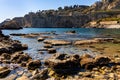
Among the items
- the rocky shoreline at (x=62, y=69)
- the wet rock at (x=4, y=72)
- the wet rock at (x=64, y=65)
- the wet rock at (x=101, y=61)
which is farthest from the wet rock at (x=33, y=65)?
the wet rock at (x=101, y=61)

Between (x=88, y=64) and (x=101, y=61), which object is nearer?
(x=88, y=64)

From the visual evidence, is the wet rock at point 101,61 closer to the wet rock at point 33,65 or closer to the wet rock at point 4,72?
the wet rock at point 33,65

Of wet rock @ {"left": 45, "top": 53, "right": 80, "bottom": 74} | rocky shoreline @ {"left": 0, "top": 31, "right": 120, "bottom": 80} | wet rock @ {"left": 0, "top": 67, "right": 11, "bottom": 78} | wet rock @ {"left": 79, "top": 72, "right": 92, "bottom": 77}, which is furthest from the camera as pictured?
wet rock @ {"left": 45, "top": 53, "right": 80, "bottom": 74}

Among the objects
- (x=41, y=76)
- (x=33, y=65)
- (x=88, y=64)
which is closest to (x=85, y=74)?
(x=88, y=64)

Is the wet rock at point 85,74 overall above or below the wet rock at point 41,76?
below

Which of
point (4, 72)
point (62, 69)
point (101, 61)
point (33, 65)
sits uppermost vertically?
point (4, 72)

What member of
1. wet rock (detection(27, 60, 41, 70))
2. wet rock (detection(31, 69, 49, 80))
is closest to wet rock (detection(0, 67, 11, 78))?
wet rock (detection(27, 60, 41, 70))

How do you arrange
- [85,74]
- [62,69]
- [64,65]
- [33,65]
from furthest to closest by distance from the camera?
[33,65]
[64,65]
[62,69]
[85,74]

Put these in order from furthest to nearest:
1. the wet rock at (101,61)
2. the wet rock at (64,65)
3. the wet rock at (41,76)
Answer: the wet rock at (101,61), the wet rock at (64,65), the wet rock at (41,76)

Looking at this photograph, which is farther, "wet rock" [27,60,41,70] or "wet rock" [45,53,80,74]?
"wet rock" [27,60,41,70]

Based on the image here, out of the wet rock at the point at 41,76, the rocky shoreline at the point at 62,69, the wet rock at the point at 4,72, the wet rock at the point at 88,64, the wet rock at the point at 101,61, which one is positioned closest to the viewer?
the wet rock at the point at 41,76

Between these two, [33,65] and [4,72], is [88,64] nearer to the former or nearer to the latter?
[33,65]

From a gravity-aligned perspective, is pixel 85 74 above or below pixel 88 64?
below

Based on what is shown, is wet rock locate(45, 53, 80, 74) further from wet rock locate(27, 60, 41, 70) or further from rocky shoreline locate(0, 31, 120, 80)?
wet rock locate(27, 60, 41, 70)
